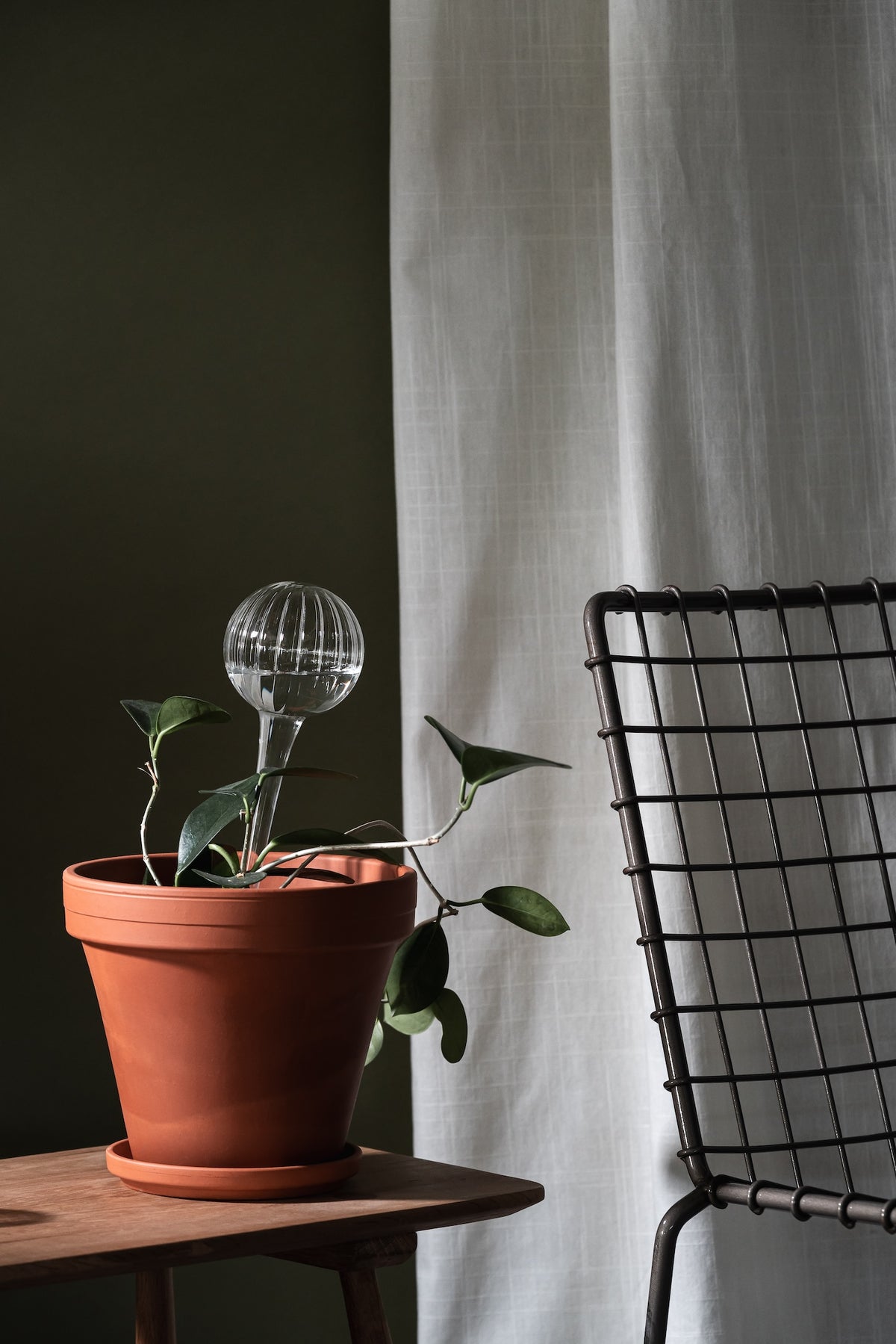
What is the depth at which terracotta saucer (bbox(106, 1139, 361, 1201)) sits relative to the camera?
712 mm

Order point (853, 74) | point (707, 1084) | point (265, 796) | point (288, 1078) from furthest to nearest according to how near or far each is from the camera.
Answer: point (853, 74), point (707, 1084), point (265, 796), point (288, 1078)

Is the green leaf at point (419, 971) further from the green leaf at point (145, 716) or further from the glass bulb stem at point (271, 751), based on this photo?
the green leaf at point (145, 716)

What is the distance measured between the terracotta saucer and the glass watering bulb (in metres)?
0.20

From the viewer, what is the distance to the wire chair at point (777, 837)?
1.05 m

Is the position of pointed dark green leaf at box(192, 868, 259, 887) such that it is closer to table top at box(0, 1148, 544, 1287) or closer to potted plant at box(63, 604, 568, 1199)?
potted plant at box(63, 604, 568, 1199)

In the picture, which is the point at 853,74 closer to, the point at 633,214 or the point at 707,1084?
the point at 633,214

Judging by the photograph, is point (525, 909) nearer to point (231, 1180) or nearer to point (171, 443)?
point (231, 1180)

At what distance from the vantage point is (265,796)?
2.69 ft

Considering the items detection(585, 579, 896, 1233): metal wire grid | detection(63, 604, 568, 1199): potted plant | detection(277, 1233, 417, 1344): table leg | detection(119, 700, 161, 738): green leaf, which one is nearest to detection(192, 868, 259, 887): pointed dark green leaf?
detection(63, 604, 568, 1199): potted plant

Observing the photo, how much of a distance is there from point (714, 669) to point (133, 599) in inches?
21.7

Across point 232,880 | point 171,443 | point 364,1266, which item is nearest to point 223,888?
point 232,880

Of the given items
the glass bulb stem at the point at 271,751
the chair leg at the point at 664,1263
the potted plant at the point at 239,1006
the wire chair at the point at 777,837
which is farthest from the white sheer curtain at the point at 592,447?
the potted plant at the point at 239,1006

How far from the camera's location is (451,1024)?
847 mm

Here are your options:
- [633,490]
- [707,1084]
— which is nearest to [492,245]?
[633,490]
